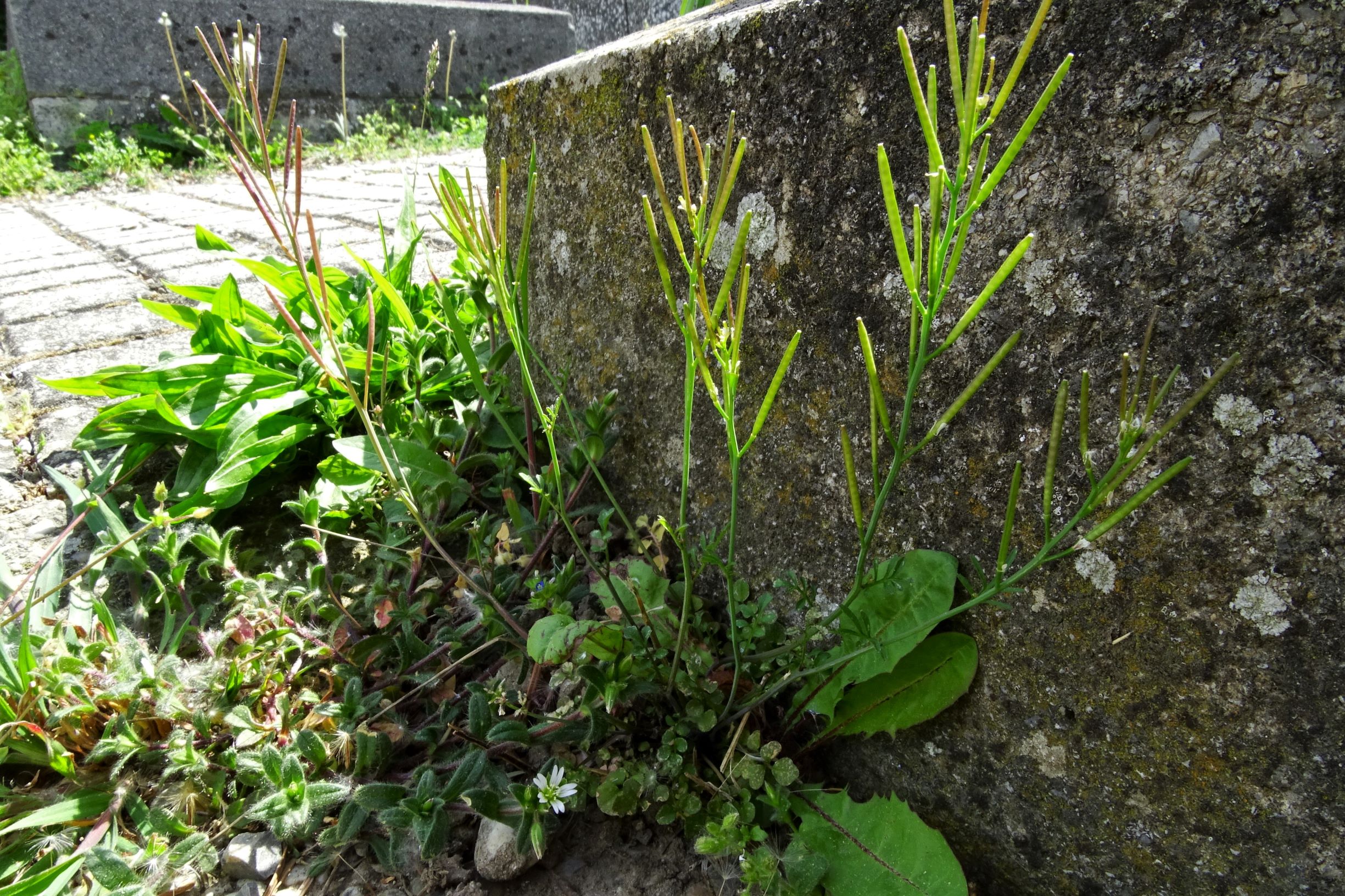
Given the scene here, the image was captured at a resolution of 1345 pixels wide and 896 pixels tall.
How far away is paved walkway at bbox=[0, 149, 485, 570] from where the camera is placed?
2.32 m

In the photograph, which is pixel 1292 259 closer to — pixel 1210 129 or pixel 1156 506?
pixel 1210 129

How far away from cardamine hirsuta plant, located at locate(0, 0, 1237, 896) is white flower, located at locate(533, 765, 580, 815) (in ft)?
0.04

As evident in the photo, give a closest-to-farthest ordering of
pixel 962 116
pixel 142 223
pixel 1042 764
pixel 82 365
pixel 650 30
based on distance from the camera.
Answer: pixel 962 116
pixel 1042 764
pixel 650 30
pixel 82 365
pixel 142 223

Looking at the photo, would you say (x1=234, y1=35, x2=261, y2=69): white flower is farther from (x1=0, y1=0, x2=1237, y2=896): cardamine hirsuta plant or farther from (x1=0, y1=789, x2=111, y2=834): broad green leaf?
(x1=0, y1=789, x2=111, y2=834): broad green leaf

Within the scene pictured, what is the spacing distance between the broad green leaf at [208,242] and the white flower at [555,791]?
2.06m

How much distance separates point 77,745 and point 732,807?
4.10 ft

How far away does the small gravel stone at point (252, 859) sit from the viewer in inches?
54.4

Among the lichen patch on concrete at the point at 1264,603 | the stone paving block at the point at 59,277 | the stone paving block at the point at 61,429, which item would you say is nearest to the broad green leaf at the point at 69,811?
the stone paving block at the point at 61,429

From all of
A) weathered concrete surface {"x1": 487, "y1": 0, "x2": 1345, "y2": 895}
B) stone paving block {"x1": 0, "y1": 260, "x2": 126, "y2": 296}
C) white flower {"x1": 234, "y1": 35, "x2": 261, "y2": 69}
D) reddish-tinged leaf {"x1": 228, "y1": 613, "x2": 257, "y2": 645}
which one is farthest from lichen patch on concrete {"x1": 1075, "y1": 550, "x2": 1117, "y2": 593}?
stone paving block {"x1": 0, "y1": 260, "x2": 126, "y2": 296}

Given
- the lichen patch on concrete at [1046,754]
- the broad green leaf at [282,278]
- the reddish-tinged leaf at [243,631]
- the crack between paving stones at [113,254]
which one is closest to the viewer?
the lichen patch on concrete at [1046,754]

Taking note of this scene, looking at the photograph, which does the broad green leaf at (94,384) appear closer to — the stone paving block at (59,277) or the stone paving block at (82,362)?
the stone paving block at (82,362)

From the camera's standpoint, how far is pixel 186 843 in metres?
1.36

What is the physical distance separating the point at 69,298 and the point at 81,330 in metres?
0.47

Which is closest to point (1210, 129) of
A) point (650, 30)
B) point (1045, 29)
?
point (1045, 29)
